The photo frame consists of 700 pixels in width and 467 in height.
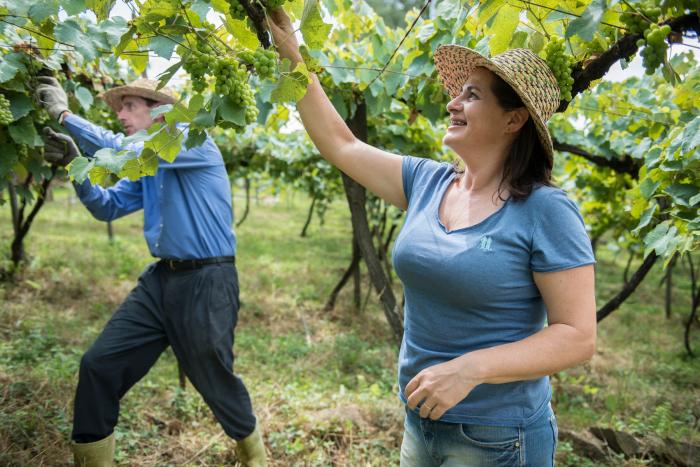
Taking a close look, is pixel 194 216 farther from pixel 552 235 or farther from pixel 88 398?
pixel 552 235

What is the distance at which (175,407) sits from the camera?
336 cm

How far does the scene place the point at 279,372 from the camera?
4352 mm

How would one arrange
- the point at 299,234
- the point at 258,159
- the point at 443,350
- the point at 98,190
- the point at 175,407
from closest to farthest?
the point at 443,350, the point at 98,190, the point at 175,407, the point at 258,159, the point at 299,234

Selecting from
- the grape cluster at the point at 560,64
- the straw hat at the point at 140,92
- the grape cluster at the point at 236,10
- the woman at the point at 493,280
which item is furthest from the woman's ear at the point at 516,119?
the straw hat at the point at 140,92

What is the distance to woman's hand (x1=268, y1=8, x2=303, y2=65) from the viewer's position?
1434 mm

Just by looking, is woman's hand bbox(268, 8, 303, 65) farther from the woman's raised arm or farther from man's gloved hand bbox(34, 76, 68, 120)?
man's gloved hand bbox(34, 76, 68, 120)

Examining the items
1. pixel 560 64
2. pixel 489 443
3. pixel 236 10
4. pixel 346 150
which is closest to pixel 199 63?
pixel 236 10

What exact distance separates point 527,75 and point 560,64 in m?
0.17

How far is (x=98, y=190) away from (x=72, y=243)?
6.45 metres

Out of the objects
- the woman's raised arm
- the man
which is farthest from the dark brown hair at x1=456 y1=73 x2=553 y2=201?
the man

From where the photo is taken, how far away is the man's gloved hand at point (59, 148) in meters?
2.46

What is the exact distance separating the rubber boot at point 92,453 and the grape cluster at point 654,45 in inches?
99.2

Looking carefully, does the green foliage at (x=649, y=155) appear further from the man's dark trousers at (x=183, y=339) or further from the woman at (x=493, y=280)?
the man's dark trousers at (x=183, y=339)

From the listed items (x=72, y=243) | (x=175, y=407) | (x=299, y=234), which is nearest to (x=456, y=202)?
(x=175, y=407)
